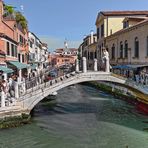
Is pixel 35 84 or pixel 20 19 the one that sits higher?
pixel 20 19

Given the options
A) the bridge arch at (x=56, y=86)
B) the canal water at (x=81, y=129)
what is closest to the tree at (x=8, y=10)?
the canal water at (x=81, y=129)

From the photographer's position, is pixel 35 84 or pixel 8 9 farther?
pixel 8 9

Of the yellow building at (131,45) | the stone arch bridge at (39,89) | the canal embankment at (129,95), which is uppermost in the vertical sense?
the yellow building at (131,45)

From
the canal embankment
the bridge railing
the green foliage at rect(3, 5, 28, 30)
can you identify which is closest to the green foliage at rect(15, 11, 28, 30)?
the green foliage at rect(3, 5, 28, 30)

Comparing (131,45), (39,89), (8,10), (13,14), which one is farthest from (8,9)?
(39,89)

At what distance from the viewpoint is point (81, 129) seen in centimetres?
1695

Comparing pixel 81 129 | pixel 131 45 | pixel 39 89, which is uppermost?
pixel 131 45

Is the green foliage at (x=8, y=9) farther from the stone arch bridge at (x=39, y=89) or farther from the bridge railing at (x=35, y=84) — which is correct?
the stone arch bridge at (x=39, y=89)

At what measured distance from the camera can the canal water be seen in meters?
14.4

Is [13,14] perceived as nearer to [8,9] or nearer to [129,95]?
[8,9]

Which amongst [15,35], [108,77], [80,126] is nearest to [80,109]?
[108,77]

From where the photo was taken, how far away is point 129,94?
26.6 m

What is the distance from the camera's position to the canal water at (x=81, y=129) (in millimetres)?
14383

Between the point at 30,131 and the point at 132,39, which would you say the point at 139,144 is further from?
the point at 132,39
